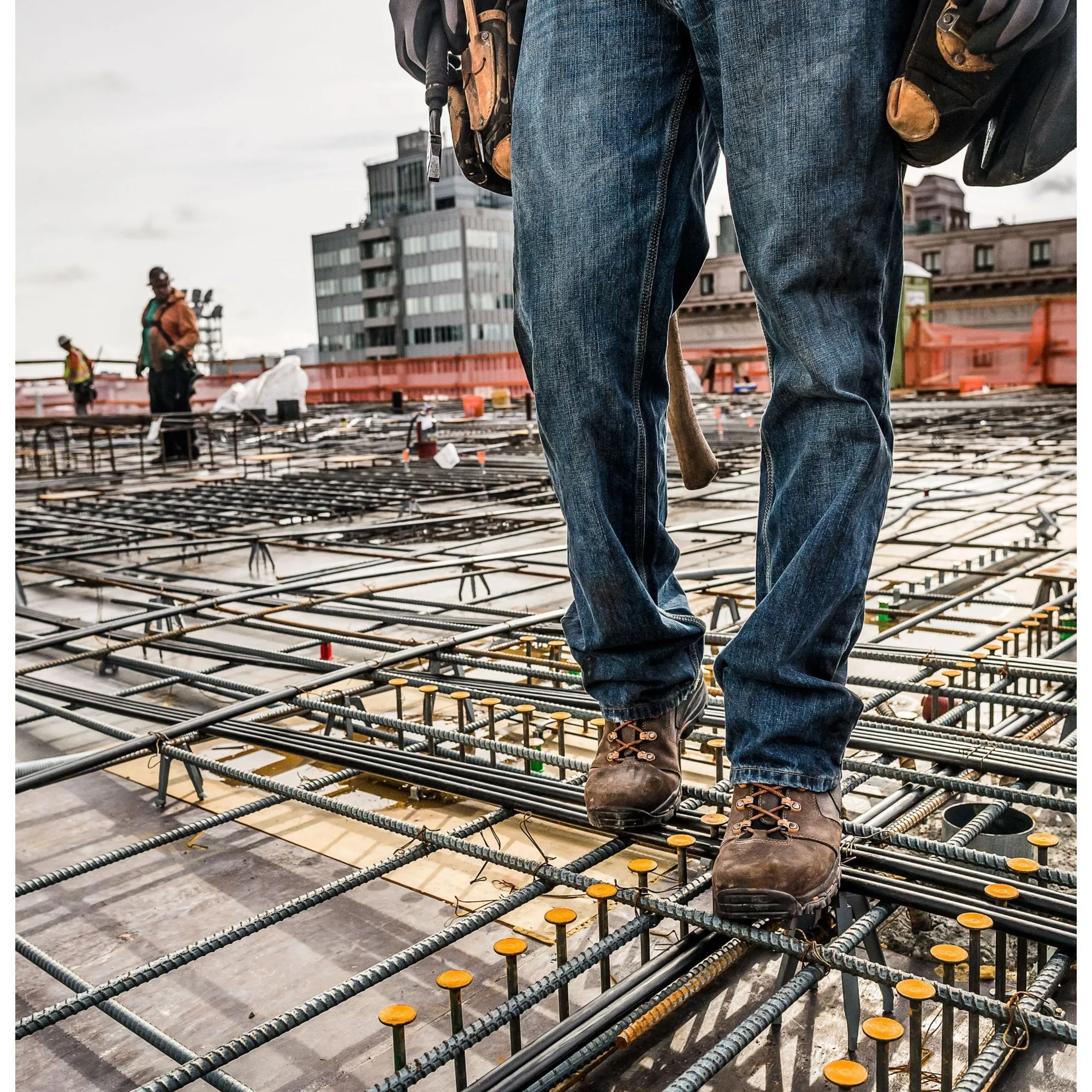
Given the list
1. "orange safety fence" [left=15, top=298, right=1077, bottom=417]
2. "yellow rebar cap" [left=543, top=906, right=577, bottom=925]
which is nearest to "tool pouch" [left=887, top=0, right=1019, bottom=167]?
"yellow rebar cap" [left=543, top=906, right=577, bottom=925]

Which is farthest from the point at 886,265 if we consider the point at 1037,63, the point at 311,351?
the point at 311,351

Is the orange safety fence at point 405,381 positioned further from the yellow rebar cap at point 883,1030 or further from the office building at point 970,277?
the yellow rebar cap at point 883,1030

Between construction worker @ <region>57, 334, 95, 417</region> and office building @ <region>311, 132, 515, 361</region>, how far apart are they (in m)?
62.7

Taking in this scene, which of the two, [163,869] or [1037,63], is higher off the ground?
[1037,63]

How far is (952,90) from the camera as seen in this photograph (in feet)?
4.15

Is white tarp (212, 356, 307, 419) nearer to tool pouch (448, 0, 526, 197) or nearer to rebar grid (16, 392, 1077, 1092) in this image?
rebar grid (16, 392, 1077, 1092)

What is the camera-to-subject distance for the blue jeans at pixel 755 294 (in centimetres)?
133

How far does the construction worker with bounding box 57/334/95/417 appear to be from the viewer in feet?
54.1

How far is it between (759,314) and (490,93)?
552 millimetres

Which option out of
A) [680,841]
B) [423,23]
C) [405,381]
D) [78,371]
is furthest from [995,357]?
[680,841]

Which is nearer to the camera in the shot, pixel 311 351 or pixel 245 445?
pixel 245 445

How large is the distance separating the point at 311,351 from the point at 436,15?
297 feet

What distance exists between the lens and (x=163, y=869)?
6.48ft

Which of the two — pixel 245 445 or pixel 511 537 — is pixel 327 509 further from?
pixel 245 445
